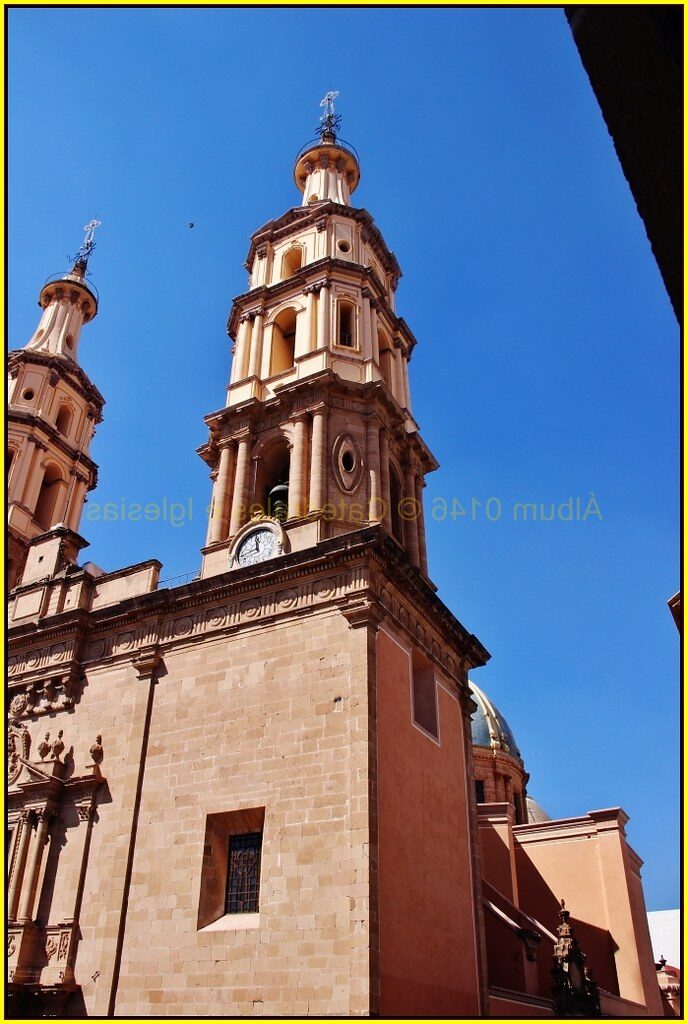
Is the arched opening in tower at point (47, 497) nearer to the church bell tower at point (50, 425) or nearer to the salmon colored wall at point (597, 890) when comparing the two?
the church bell tower at point (50, 425)

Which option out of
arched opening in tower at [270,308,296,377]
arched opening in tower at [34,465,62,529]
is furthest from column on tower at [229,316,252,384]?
arched opening in tower at [34,465,62,529]

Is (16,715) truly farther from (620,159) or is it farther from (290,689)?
(620,159)

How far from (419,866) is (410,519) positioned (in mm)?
8657

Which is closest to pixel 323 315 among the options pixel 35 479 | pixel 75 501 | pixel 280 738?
pixel 280 738

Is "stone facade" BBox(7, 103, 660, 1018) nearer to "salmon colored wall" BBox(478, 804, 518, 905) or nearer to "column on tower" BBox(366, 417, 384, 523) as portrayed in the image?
"column on tower" BBox(366, 417, 384, 523)

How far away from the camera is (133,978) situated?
13719 millimetres

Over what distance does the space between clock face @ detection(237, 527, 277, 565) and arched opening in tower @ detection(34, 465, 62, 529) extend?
12848 mm

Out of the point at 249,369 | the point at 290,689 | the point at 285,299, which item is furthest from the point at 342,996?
the point at 285,299

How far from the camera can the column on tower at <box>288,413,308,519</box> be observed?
18094 mm

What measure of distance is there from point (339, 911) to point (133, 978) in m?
4.35

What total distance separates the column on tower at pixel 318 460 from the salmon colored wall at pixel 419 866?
3.89 meters

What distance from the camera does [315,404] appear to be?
63.4 ft

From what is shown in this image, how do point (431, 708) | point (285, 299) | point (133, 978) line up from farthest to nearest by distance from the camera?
point (285, 299)
point (431, 708)
point (133, 978)

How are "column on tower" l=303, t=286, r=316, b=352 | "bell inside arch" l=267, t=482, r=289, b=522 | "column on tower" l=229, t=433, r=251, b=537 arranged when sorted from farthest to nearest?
"column on tower" l=303, t=286, r=316, b=352, "bell inside arch" l=267, t=482, r=289, b=522, "column on tower" l=229, t=433, r=251, b=537
